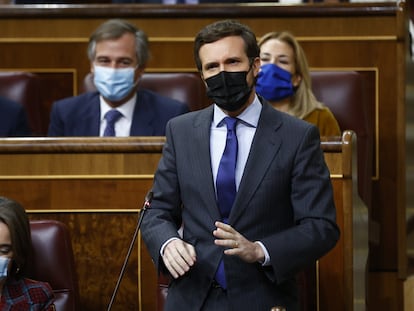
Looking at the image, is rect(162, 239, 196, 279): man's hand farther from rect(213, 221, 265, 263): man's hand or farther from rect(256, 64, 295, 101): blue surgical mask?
rect(256, 64, 295, 101): blue surgical mask

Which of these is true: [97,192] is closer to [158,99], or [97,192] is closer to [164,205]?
[164,205]

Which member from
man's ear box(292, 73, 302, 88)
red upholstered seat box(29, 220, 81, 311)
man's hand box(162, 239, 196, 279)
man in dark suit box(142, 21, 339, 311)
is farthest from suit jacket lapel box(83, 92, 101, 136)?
man's hand box(162, 239, 196, 279)

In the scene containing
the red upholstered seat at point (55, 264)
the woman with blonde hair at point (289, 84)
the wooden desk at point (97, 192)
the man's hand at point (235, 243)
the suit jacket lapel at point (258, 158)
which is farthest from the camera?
the woman with blonde hair at point (289, 84)

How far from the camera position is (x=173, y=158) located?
1.62 m

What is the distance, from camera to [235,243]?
1.44 metres

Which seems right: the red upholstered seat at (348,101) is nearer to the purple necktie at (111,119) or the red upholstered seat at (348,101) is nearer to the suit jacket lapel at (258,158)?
the purple necktie at (111,119)

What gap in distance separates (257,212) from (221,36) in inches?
11.1

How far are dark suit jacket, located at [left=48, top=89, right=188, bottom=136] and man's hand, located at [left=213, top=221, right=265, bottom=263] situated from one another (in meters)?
0.96

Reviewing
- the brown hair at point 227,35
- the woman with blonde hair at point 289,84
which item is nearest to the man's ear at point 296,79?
the woman with blonde hair at point 289,84

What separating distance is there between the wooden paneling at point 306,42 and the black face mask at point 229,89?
0.93m

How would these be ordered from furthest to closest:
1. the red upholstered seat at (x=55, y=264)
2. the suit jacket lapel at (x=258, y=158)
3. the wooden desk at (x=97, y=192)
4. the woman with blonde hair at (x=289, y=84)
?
the woman with blonde hair at (x=289, y=84), the wooden desk at (x=97, y=192), the red upholstered seat at (x=55, y=264), the suit jacket lapel at (x=258, y=158)

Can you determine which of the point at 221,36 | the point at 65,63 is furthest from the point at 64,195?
the point at 65,63

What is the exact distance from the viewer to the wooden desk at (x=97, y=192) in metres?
1.91

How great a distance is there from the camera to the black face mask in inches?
62.5
